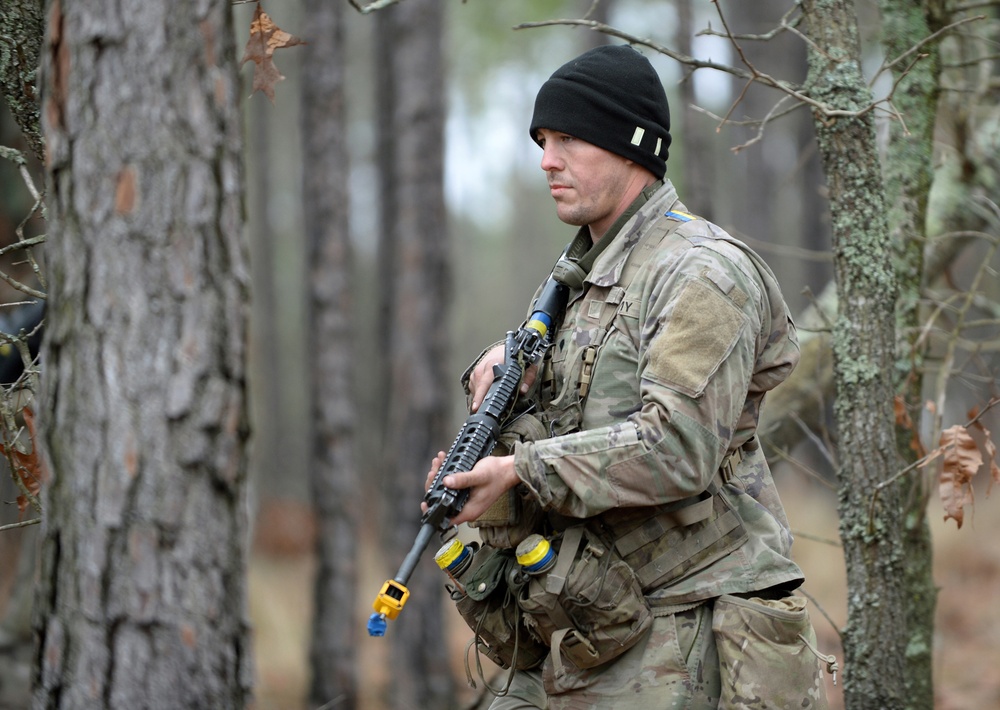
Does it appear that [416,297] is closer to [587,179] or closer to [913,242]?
[913,242]

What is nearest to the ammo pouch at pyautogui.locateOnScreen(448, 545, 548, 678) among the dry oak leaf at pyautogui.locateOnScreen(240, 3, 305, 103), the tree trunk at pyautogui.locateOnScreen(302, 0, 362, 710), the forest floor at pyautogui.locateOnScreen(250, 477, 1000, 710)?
the dry oak leaf at pyautogui.locateOnScreen(240, 3, 305, 103)

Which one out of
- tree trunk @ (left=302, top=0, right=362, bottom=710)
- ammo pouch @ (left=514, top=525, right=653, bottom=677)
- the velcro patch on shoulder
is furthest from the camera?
tree trunk @ (left=302, top=0, right=362, bottom=710)

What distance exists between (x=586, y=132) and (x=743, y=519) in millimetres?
1211

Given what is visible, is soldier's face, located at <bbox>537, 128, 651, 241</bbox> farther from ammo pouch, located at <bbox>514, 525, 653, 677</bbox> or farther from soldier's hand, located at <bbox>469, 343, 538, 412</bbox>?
ammo pouch, located at <bbox>514, 525, 653, 677</bbox>

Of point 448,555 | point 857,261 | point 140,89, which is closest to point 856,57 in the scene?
point 857,261

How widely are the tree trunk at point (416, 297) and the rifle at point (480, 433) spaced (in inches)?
229

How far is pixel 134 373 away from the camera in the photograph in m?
2.07

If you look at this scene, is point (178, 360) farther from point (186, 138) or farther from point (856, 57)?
point (856, 57)

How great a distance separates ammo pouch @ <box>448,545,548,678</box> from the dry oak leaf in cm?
159

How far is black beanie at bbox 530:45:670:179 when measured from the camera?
111 inches

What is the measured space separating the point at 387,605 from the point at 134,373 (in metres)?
0.79

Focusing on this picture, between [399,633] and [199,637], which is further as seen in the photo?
[399,633]

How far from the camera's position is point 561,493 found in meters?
2.44

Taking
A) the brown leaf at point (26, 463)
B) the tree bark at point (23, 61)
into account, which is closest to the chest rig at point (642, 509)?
the brown leaf at point (26, 463)
